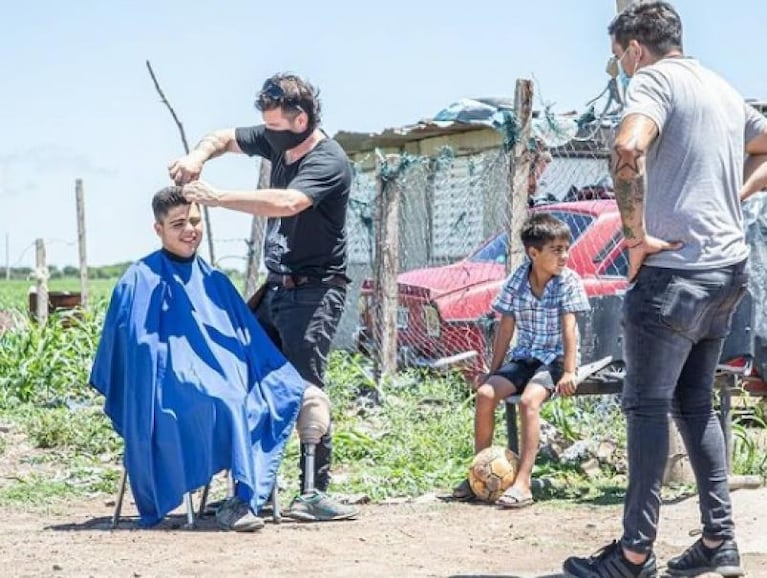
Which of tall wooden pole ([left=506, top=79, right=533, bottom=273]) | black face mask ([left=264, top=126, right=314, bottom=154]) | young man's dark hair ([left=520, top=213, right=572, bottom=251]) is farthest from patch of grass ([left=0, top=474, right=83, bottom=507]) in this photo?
tall wooden pole ([left=506, top=79, right=533, bottom=273])

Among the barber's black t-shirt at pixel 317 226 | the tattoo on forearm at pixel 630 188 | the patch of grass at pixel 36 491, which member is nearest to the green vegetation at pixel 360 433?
the patch of grass at pixel 36 491

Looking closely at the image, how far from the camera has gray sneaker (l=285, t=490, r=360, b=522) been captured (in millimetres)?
6113

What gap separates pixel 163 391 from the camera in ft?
19.5

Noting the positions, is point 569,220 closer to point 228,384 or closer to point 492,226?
point 492,226

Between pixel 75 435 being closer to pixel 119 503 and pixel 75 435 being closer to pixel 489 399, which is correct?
pixel 119 503

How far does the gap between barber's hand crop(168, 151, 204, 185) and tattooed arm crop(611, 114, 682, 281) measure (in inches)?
83.7

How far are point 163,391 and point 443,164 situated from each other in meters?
4.94

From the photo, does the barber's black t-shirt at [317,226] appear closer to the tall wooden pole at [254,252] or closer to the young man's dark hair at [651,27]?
the young man's dark hair at [651,27]

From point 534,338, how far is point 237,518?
6.23 feet

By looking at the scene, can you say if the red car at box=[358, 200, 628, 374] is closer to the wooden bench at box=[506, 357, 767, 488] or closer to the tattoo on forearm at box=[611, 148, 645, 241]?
the wooden bench at box=[506, 357, 767, 488]

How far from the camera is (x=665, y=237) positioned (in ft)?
15.3

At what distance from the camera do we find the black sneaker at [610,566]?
4.72m

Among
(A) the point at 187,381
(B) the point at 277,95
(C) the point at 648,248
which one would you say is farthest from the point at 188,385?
(C) the point at 648,248

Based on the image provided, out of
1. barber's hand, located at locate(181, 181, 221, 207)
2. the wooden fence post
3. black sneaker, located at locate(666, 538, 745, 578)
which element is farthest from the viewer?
the wooden fence post
